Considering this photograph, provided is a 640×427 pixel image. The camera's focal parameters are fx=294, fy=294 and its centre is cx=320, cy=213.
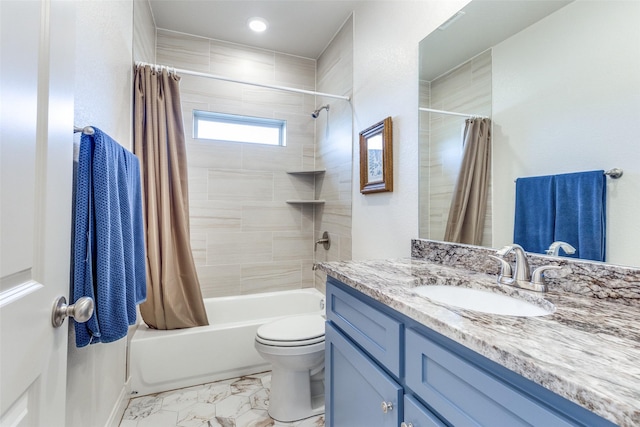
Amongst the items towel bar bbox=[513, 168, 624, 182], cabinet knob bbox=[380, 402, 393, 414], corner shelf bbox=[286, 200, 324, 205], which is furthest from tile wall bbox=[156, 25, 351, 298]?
cabinet knob bbox=[380, 402, 393, 414]

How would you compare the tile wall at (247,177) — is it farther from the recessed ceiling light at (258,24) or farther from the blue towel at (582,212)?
the blue towel at (582,212)

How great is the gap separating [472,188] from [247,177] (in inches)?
74.9

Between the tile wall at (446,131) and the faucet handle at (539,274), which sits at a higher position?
the tile wall at (446,131)

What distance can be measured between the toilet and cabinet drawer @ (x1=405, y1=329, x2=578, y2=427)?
2.96 ft

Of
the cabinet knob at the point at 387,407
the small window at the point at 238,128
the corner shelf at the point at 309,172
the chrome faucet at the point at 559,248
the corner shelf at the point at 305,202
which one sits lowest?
the cabinet knob at the point at 387,407

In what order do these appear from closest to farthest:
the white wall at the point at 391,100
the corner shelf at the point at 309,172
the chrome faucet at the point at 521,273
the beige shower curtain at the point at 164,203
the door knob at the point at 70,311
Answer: the door knob at the point at 70,311
the chrome faucet at the point at 521,273
the white wall at the point at 391,100
the beige shower curtain at the point at 164,203
the corner shelf at the point at 309,172

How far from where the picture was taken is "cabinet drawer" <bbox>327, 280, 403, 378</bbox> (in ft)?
2.70

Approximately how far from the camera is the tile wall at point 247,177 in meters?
2.49

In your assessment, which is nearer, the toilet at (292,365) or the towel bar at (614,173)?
the towel bar at (614,173)

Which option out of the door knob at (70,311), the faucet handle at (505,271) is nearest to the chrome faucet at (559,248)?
the faucet handle at (505,271)

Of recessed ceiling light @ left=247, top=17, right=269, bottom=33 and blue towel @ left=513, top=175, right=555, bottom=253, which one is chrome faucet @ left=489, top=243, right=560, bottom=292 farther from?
recessed ceiling light @ left=247, top=17, right=269, bottom=33

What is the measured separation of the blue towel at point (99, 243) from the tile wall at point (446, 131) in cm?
133

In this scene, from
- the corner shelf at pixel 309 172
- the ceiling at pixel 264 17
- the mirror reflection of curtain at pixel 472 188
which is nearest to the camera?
the mirror reflection of curtain at pixel 472 188

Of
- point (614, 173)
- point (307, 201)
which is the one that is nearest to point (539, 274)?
point (614, 173)
